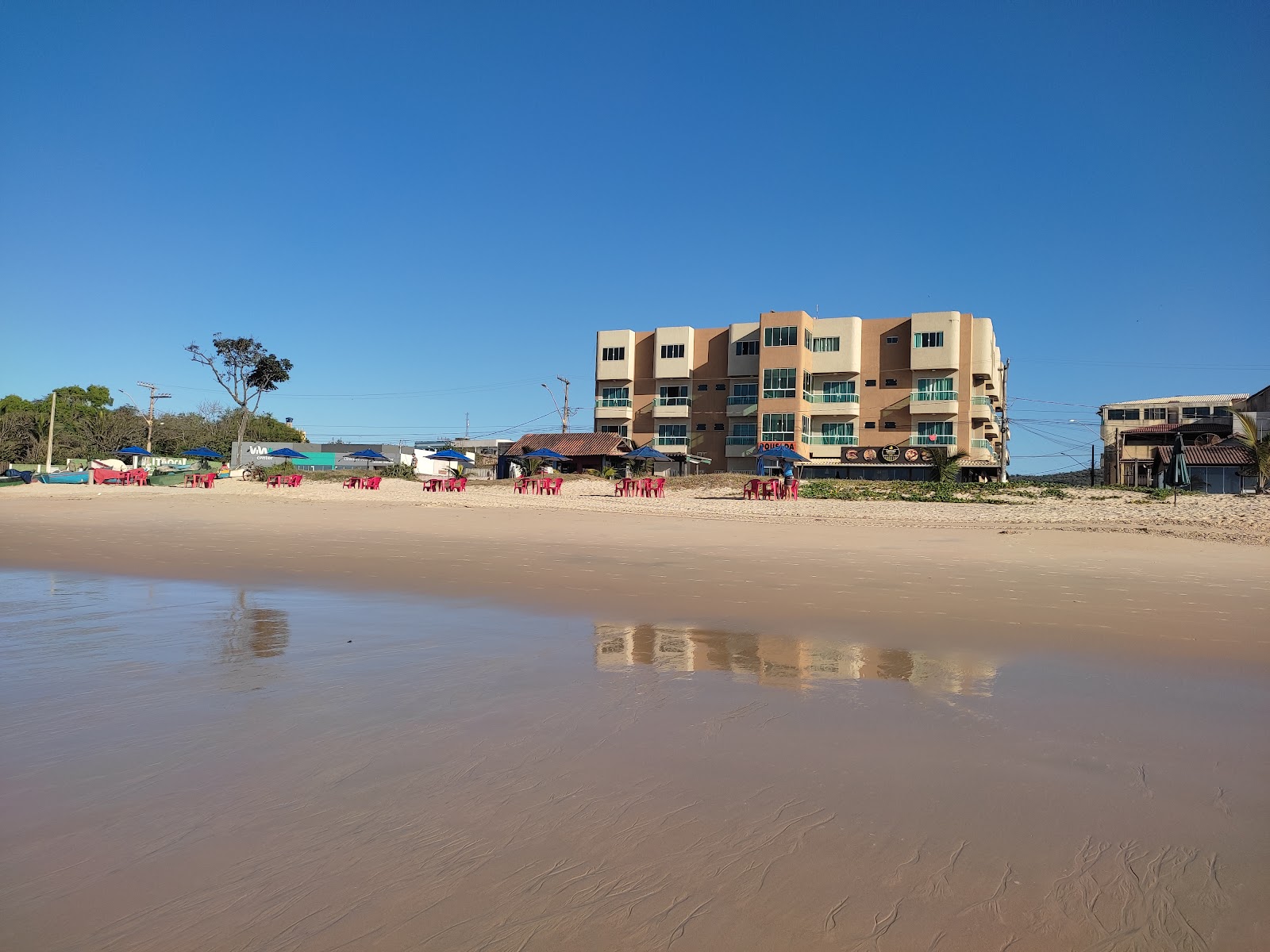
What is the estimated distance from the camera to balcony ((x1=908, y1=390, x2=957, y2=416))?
5553 cm

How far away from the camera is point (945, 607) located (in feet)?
28.6

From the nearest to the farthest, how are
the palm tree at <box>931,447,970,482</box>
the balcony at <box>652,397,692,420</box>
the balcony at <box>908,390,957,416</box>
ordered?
1. the palm tree at <box>931,447,970,482</box>
2. the balcony at <box>908,390,957,416</box>
3. the balcony at <box>652,397,692,420</box>

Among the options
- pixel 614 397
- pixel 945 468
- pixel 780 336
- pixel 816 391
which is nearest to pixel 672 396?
pixel 614 397

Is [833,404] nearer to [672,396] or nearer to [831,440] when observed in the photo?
Answer: [831,440]

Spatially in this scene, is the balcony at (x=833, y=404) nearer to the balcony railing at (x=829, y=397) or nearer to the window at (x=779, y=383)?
the balcony railing at (x=829, y=397)

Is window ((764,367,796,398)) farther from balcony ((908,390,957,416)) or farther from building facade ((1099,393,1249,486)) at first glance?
building facade ((1099,393,1249,486))

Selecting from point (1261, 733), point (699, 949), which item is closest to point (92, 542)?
point (699, 949)

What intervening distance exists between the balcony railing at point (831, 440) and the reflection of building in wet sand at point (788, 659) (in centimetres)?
5331

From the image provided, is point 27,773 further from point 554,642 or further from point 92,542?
point 92,542

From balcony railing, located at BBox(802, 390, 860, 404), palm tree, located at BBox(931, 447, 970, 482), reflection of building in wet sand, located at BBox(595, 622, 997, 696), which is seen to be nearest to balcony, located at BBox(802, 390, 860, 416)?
balcony railing, located at BBox(802, 390, 860, 404)

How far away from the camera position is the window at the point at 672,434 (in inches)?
2461

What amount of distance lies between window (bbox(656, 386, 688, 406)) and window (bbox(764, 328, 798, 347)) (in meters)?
7.87

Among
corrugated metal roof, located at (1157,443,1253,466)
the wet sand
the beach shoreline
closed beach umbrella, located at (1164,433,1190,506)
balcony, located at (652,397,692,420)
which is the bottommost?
the wet sand

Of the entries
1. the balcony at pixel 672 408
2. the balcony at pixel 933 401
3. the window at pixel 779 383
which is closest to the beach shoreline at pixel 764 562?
the balcony at pixel 933 401
